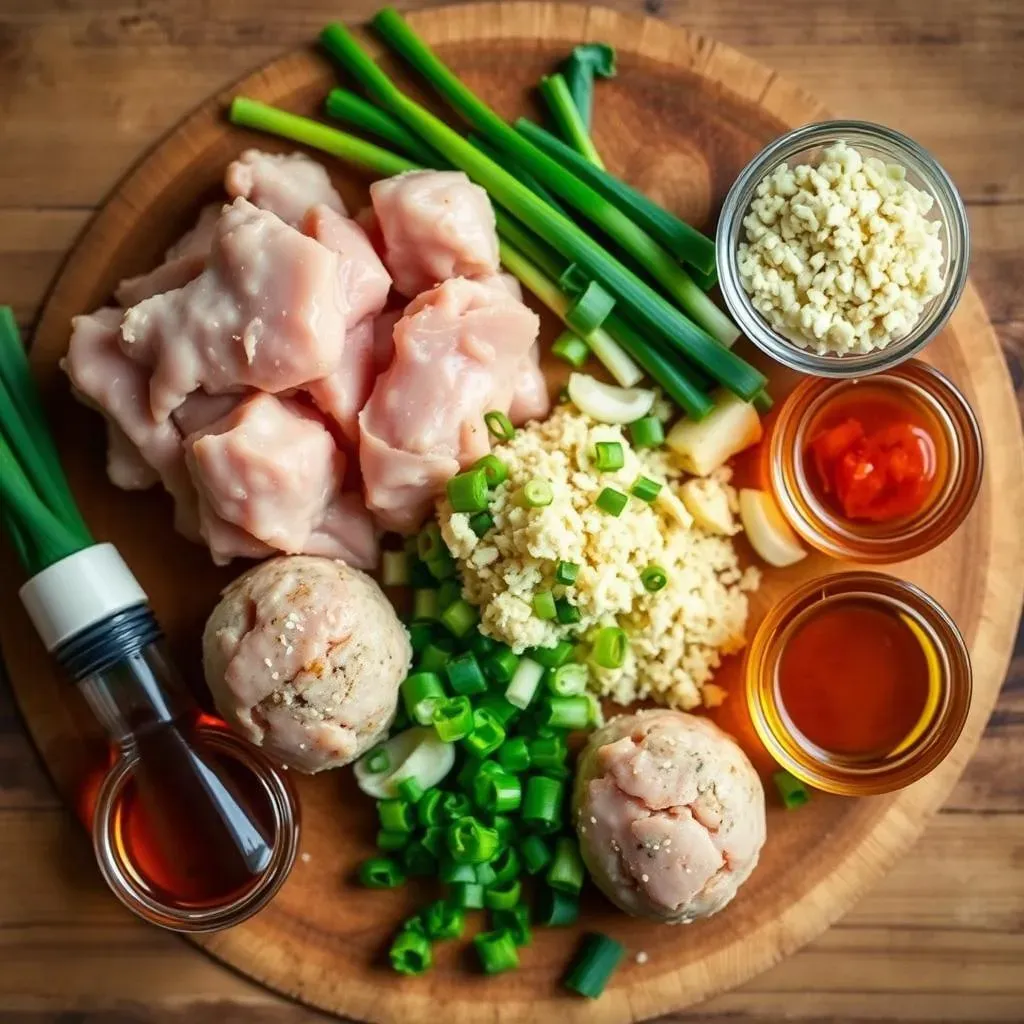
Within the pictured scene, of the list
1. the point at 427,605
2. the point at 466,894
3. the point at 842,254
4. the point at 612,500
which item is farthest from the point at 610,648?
the point at 842,254

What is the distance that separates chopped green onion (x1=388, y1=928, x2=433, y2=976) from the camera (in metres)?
2.60

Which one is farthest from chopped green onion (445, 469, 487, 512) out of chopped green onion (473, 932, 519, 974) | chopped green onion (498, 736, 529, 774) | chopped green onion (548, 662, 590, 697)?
chopped green onion (473, 932, 519, 974)

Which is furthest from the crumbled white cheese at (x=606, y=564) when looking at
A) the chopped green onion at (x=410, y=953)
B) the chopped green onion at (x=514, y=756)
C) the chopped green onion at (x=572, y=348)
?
the chopped green onion at (x=410, y=953)

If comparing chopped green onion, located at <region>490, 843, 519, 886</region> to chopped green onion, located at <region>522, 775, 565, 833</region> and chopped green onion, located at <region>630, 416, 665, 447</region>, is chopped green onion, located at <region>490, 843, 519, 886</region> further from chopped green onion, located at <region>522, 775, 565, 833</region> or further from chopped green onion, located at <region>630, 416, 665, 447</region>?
chopped green onion, located at <region>630, 416, 665, 447</region>

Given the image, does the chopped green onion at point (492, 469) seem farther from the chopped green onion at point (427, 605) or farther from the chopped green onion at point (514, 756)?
the chopped green onion at point (514, 756)

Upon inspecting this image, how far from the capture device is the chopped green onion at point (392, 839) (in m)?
2.63

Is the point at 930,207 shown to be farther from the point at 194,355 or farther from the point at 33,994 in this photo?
the point at 33,994

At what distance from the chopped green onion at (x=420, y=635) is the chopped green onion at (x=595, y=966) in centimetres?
81

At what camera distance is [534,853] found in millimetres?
2600

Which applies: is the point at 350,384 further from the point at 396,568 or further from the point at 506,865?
the point at 506,865

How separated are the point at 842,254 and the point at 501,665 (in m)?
1.20

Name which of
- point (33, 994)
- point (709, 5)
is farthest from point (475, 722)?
point (709, 5)

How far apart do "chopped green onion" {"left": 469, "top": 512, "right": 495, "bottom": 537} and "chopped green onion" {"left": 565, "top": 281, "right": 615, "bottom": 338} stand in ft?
1.71

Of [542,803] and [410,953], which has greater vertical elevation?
[542,803]
